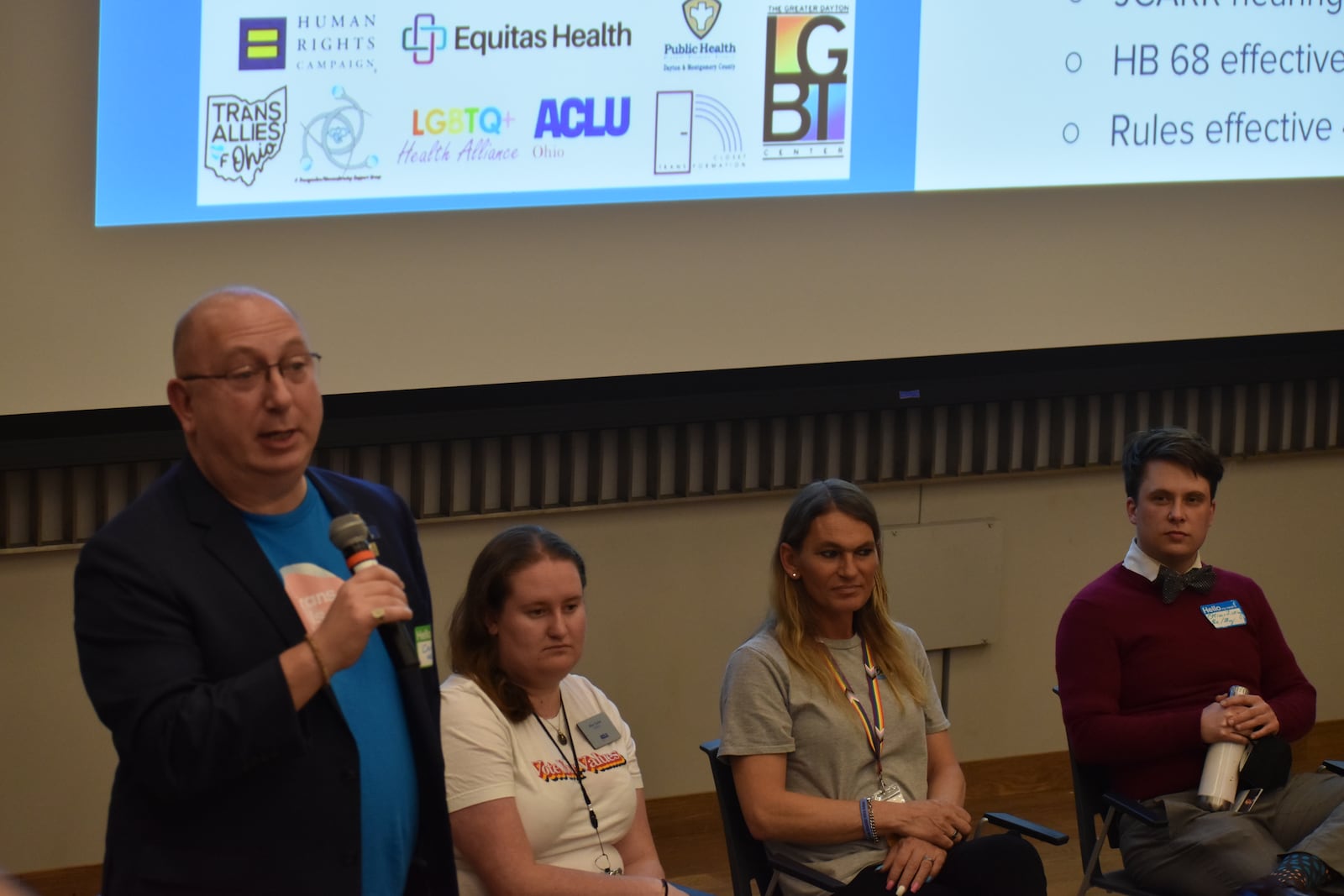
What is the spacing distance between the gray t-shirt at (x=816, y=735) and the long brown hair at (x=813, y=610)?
32 millimetres

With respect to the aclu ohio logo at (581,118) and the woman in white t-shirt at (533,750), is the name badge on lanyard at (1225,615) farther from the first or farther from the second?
the aclu ohio logo at (581,118)

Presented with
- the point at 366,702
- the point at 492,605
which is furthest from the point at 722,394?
the point at 366,702

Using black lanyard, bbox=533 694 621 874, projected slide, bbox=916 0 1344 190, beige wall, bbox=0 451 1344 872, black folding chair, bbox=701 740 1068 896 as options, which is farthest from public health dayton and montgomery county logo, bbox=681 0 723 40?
black lanyard, bbox=533 694 621 874

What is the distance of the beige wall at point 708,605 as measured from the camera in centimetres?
341

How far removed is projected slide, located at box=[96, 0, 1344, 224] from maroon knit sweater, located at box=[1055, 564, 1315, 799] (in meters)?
1.25

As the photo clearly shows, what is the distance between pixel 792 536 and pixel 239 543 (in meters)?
1.27

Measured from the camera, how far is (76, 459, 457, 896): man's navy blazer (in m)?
1.62

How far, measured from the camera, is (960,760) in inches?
169

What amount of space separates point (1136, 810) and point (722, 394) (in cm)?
145

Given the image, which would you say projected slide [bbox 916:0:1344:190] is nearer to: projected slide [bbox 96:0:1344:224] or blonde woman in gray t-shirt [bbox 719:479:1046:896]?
projected slide [bbox 96:0:1344:224]

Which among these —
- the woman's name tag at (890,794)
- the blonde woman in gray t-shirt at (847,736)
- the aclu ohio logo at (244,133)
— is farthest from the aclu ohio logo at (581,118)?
the woman's name tag at (890,794)

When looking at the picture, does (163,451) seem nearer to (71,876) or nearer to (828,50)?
(71,876)

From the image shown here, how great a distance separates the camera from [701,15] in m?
3.50

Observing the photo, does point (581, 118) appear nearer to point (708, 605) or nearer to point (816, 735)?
point (708, 605)
